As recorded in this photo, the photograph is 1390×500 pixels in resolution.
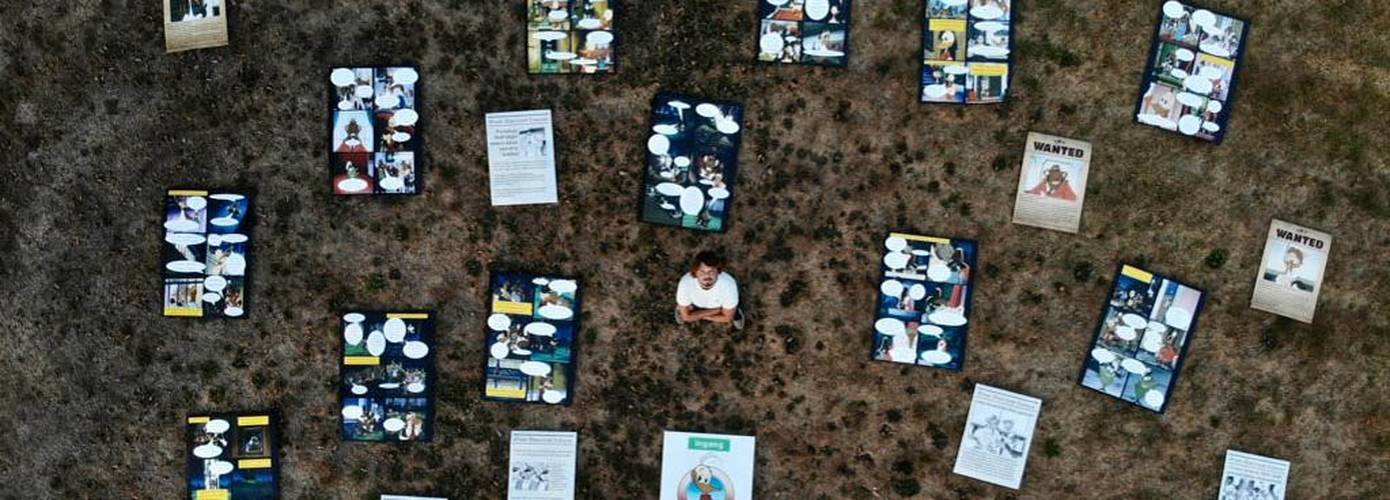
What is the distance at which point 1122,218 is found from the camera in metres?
4.89

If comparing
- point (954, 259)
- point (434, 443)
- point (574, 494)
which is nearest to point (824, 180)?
point (954, 259)

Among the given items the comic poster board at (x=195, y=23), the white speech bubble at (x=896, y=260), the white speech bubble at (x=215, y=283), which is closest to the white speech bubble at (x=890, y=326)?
the white speech bubble at (x=896, y=260)

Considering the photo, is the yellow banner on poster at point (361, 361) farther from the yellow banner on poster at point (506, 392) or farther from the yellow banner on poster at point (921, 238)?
the yellow banner on poster at point (921, 238)

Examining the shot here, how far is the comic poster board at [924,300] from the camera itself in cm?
489

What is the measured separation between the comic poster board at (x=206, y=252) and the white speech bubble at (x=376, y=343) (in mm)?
857

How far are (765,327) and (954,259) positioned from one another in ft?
4.23

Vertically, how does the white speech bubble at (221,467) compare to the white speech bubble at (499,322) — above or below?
below

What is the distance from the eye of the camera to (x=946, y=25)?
15.9ft

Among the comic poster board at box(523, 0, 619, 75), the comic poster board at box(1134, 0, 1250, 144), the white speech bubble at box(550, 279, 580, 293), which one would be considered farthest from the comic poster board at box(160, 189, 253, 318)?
the comic poster board at box(1134, 0, 1250, 144)

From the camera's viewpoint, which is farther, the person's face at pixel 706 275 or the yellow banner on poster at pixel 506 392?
the yellow banner on poster at pixel 506 392

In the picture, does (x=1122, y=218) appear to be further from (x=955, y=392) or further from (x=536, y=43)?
(x=536, y=43)

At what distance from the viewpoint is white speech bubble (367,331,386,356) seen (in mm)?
5020

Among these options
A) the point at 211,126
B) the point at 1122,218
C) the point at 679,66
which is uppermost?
the point at 679,66

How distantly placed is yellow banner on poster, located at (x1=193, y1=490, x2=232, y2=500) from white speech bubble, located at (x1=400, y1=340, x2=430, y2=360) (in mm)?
1568
